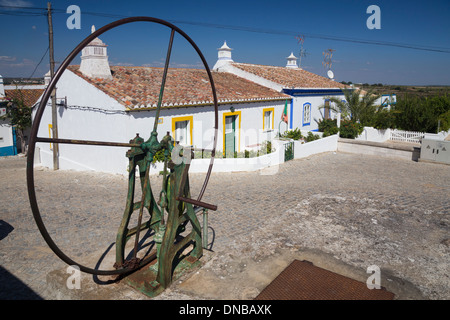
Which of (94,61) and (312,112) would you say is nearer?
(94,61)

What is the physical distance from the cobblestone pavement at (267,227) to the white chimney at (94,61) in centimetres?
359

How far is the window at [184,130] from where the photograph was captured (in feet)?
39.9

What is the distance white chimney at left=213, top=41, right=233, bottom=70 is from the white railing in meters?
10.2

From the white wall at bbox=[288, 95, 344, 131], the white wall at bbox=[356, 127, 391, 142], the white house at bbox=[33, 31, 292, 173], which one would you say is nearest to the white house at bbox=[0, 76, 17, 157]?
the white house at bbox=[33, 31, 292, 173]

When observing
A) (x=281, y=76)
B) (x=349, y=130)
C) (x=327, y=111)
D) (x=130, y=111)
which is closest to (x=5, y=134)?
(x=130, y=111)

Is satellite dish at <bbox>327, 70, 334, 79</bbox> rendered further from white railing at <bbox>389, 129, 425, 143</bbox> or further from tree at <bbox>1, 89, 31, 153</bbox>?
tree at <bbox>1, 89, 31, 153</bbox>

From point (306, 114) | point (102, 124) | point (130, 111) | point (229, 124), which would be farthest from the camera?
point (306, 114)

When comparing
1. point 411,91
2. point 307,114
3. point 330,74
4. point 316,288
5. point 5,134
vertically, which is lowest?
point 316,288

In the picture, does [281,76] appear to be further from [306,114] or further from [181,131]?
[181,131]

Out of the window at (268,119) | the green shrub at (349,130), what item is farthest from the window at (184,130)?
the green shrub at (349,130)

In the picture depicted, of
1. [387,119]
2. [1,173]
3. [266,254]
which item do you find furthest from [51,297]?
[387,119]

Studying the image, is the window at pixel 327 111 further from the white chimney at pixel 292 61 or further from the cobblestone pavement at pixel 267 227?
the cobblestone pavement at pixel 267 227

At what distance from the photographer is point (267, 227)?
6852mm

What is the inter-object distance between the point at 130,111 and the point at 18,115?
12.0 m
